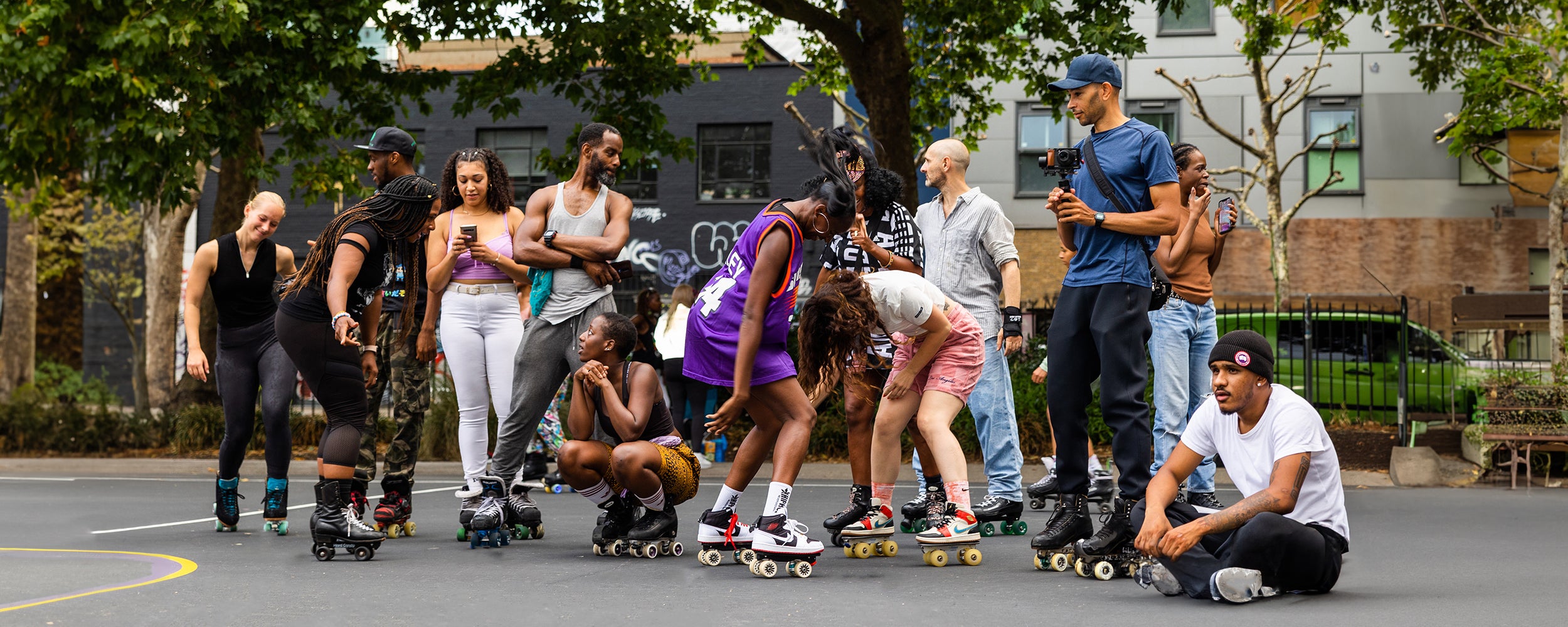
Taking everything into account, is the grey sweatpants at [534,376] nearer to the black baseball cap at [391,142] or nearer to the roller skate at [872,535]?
the black baseball cap at [391,142]

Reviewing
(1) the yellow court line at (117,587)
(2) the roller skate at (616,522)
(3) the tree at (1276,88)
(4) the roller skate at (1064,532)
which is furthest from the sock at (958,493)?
(3) the tree at (1276,88)

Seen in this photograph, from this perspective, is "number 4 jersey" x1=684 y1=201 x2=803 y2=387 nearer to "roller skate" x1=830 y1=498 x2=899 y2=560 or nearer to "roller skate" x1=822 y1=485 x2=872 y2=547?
"roller skate" x1=830 y1=498 x2=899 y2=560

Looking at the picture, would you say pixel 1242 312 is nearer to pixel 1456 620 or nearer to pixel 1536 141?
pixel 1536 141

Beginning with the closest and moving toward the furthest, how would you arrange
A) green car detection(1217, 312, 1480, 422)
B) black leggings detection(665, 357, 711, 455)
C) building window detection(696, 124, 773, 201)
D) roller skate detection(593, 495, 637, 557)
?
1. roller skate detection(593, 495, 637, 557)
2. black leggings detection(665, 357, 711, 455)
3. green car detection(1217, 312, 1480, 422)
4. building window detection(696, 124, 773, 201)

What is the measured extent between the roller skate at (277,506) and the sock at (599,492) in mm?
1998

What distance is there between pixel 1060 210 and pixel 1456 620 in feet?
6.85

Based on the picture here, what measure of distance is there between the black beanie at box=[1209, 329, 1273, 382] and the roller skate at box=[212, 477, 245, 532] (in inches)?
209

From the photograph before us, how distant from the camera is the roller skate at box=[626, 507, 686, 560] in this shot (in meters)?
6.31

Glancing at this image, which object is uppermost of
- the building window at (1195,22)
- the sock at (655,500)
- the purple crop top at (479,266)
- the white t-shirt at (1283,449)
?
the building window at (1195,22)

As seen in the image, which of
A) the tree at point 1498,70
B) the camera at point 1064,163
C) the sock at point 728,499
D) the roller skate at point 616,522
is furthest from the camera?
the tree at point 1498,70

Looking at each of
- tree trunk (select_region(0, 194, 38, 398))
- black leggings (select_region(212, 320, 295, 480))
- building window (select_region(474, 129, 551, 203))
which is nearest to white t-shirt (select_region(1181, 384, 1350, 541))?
black leggings (select_region(212, 320, 295, 480))

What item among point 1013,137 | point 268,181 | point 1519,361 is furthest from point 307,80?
point 1013,137

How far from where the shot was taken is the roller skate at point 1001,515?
280 inches

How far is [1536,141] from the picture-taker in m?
23.6
